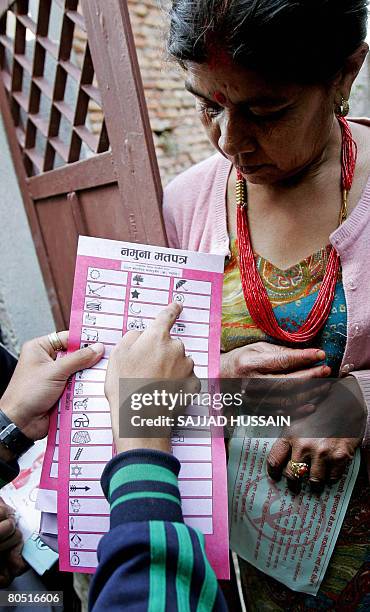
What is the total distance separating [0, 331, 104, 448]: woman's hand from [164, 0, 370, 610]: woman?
1.02 feet

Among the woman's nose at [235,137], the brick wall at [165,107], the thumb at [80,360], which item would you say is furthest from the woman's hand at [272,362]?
the brick wall at [165,107]

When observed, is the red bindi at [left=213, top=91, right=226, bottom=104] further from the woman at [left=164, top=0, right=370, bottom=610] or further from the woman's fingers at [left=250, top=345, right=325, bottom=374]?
the woman's fingers at [left=250, top=345, right=325, bottom=374]

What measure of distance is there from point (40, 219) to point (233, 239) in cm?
145

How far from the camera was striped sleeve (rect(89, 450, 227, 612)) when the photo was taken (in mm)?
625

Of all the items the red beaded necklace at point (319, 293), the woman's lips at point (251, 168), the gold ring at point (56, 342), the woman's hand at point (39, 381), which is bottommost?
the woman's hand at point (39, 381)

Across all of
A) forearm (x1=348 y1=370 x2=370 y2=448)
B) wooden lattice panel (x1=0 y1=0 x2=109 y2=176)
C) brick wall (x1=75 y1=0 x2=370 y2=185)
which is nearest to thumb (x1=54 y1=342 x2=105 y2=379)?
forearm (x1=348 y1=370 x2=370 y2=448)

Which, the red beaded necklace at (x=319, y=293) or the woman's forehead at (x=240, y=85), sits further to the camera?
the red beaded necklace at (x=319, y=293)

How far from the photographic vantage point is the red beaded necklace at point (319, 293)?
0.98 metres

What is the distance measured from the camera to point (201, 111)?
3.32ft

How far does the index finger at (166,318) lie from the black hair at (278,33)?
0.41 metres

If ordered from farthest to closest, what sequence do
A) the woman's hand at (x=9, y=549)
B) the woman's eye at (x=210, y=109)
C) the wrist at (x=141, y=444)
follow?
the woman's hand at (x=9, y=549) → the woman's eye at (x=210, y=109) → the wrist at (x=141, y=444)

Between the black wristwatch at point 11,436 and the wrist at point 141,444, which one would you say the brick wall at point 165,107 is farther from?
the wrist at point 141,444

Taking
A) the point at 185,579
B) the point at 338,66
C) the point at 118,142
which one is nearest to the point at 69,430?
the point at 185,579

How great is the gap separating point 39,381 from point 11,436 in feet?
0.48
